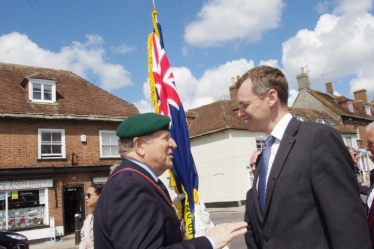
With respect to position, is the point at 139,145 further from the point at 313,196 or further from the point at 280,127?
the point at 313,196

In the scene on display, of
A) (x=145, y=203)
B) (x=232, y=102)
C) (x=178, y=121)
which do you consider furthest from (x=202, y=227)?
(x=232, y=102)

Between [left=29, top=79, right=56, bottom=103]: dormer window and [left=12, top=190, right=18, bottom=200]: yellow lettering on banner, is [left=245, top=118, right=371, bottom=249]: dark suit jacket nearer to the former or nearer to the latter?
[left=12, top=190, right=18, bottom=200]: yellow lettering on banner

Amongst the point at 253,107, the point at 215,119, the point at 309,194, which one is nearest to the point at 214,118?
the point at 215,119

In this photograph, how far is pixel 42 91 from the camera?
18.0m

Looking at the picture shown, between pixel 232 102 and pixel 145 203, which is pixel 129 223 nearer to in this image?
pixel 145 203

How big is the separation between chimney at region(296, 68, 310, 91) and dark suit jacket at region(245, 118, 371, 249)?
39525mm

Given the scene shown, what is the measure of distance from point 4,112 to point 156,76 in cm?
1363

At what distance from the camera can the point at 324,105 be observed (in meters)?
38.3

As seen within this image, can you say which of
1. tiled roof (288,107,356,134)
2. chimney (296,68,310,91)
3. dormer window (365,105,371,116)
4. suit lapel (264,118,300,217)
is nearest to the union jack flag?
suit lapel (264,118,300,217)

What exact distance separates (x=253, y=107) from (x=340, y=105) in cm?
4189

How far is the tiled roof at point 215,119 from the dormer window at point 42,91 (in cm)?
1226

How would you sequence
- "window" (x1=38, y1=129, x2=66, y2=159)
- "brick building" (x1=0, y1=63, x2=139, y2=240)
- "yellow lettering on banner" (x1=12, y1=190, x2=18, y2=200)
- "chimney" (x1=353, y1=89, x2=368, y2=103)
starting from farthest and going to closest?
"chimney" (x1=353, y1=89, x2=368, y2=103) → "window" (x1=38, y1=129, x2=66, y2=159) → "brick building" (x1=0, y1=63, x2=139, y2=240) → "yellow lettering on banner" (x1=12, y1=190, x2=18, y2=200)

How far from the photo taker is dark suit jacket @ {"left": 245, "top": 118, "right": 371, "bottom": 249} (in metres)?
1.83

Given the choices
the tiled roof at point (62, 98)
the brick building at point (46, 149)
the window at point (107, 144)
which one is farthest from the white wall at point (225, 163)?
the window at point (107, 144)
